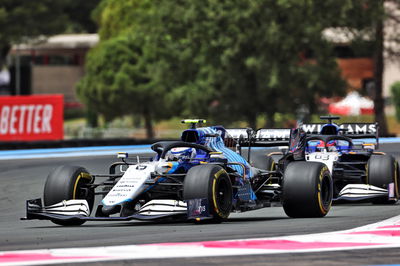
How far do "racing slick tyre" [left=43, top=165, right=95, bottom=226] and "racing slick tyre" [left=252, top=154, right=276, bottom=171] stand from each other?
5.46 m

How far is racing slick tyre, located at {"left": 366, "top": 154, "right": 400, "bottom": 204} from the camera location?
17.1 metres

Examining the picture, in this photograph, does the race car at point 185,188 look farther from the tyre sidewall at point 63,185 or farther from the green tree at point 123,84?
the green tree at point 123,84

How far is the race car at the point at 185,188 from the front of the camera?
1245 cm

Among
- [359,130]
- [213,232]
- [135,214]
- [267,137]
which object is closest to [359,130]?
[359,130]

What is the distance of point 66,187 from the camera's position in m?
13.2

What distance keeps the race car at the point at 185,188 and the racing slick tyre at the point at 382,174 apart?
9.50 ft

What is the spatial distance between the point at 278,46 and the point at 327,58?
2852 millimetres

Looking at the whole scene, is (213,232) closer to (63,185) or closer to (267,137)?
(63,185)

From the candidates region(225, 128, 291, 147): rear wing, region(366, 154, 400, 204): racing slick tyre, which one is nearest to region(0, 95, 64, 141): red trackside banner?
region(366, 154, 400, 204): racing slick tyre

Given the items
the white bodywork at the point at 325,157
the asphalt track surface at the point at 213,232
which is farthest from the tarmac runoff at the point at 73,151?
the white bodywork at the point at 325,157

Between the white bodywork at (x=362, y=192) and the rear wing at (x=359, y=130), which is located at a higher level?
the rear wing at (x=359, y=130)

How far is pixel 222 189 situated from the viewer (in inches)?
510

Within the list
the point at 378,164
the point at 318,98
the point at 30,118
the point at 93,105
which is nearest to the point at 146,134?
the point at 93,105

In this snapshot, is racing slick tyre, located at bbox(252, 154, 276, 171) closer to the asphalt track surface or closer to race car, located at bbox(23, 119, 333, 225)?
the asphalt track surface
